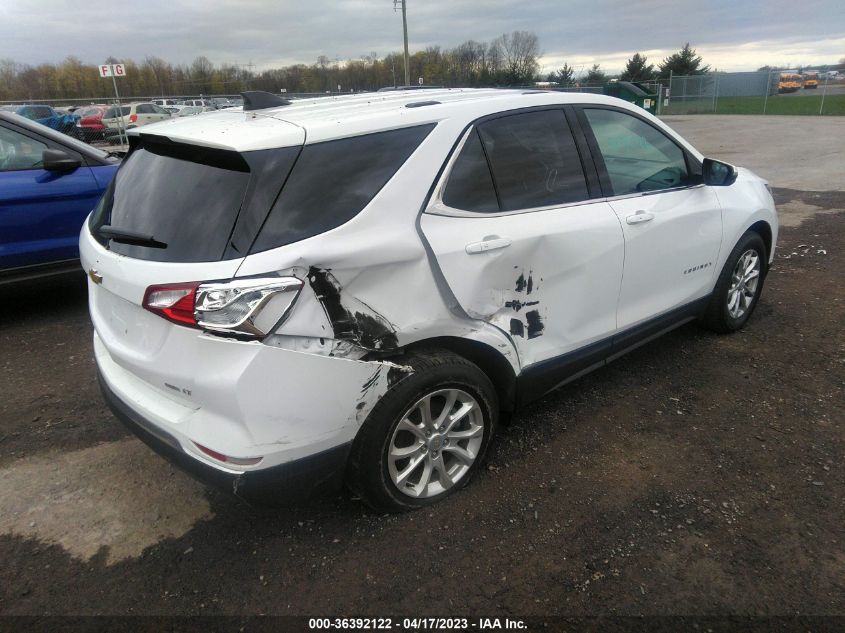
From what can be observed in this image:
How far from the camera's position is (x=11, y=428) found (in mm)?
3488

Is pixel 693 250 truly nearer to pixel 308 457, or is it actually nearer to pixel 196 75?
pixel 308 457

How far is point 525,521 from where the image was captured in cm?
262

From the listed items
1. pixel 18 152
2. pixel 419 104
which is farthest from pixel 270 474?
pixel 18 152

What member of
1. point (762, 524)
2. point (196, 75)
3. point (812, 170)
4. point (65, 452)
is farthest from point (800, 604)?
point (196, 75)

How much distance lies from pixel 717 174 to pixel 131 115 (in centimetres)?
2448

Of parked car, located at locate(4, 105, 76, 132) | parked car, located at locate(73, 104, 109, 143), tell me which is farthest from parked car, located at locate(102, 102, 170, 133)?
parked car, located at locate(4, 105, 76, 132)

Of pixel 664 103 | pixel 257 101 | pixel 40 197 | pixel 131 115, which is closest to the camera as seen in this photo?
pixel 257 101

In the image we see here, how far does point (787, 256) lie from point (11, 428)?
7063mm

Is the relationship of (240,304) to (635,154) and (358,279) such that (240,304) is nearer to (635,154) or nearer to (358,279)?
(358,279)

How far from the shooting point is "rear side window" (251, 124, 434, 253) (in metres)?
2.13

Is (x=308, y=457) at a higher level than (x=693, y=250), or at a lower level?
lower

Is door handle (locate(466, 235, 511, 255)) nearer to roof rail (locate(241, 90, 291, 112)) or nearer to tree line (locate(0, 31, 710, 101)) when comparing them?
roof rail (locate(241, 90, 291, 112))

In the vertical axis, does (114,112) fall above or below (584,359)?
above

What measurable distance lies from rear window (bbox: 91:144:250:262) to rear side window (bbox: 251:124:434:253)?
165 mm
